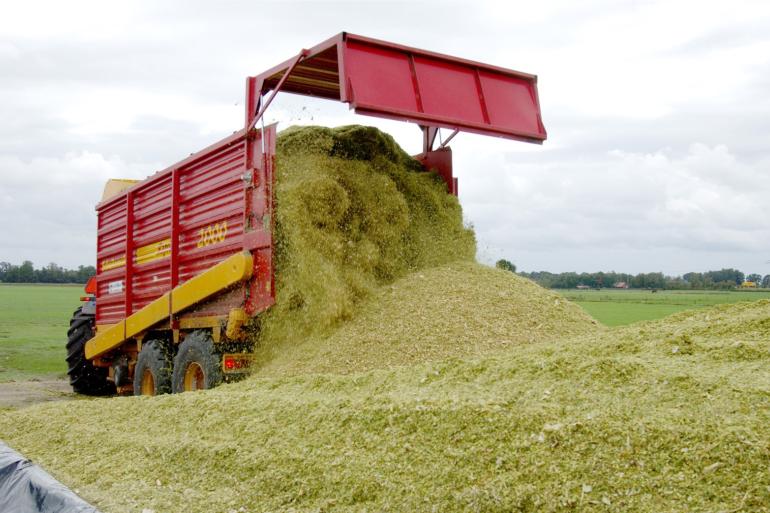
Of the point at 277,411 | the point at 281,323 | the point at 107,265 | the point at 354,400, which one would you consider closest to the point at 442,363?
the point at 354,400

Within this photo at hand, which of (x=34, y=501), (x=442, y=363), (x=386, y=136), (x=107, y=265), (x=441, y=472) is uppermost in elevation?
(x=386, y=136)

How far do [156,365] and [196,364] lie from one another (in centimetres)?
96

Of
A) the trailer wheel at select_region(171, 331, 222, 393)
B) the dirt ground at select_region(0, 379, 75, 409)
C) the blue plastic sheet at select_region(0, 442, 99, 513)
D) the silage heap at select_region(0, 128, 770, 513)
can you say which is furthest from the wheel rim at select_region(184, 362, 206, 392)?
the dirt ground at select_region(0, 379, 75, 409)

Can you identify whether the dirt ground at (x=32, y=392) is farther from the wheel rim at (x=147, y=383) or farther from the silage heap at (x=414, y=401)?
the silage heap at (x=414, y=401)

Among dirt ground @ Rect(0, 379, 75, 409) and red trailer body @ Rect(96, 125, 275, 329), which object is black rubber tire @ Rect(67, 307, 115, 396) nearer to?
dirt ground @ Rect(0, 379, 75, 409)

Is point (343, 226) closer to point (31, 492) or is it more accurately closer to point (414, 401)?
point (414, 401)

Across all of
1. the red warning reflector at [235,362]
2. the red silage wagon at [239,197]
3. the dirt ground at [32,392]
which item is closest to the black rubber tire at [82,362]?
the dirt ground at [32,392]

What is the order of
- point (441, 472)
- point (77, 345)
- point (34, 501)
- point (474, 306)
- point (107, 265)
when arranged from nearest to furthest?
1. point (441, 472)
2. point (34, 501)
3. point (474, 306)
4. point (107, 265)
5. point (77, 345)

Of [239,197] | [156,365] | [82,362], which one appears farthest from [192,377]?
[82,362]

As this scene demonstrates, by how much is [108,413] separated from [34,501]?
1918 mm

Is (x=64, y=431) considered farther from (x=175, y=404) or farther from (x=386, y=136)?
(x=386, y=136)

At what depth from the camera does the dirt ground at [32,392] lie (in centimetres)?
959

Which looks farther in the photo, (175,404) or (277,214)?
(277,214)

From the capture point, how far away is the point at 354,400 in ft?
13.5
